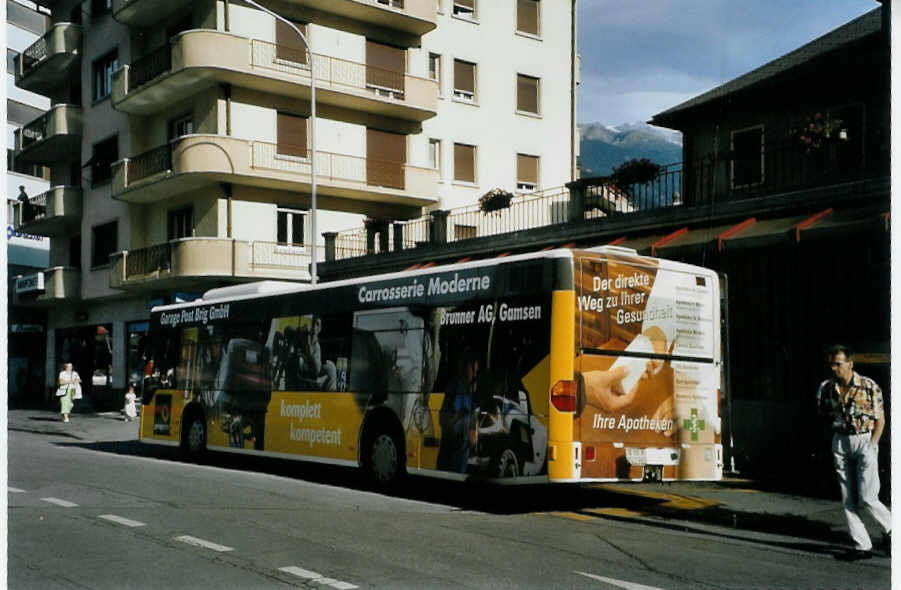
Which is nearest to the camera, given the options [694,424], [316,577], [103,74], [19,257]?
[316,577]

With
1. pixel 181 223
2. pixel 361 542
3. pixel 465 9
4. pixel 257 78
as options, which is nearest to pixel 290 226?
pixel 181 223

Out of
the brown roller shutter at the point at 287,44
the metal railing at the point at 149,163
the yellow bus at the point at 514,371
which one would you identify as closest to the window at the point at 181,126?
the metal railing at the point at 149,163

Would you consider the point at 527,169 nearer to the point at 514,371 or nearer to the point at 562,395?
the point at 514,371

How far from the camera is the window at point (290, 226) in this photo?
3039cm

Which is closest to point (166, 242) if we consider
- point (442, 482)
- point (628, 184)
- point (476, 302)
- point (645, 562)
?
point (628, 184)

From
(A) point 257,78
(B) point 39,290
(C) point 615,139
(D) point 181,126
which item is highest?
(A) point 257,78

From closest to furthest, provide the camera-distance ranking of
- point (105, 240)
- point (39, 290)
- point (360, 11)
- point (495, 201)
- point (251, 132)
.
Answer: point (39, 290), point (495, 201), point (251, 132), point (360, 11), point (105, 240)

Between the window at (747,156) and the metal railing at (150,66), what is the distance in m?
18.0

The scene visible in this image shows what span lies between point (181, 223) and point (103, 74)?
5953 millimetres

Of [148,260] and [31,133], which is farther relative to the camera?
[148,260]

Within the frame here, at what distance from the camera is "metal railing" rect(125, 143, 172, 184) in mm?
29600

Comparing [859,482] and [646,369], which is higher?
[646,369]

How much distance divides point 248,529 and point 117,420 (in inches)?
642

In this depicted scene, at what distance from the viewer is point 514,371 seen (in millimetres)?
10922
